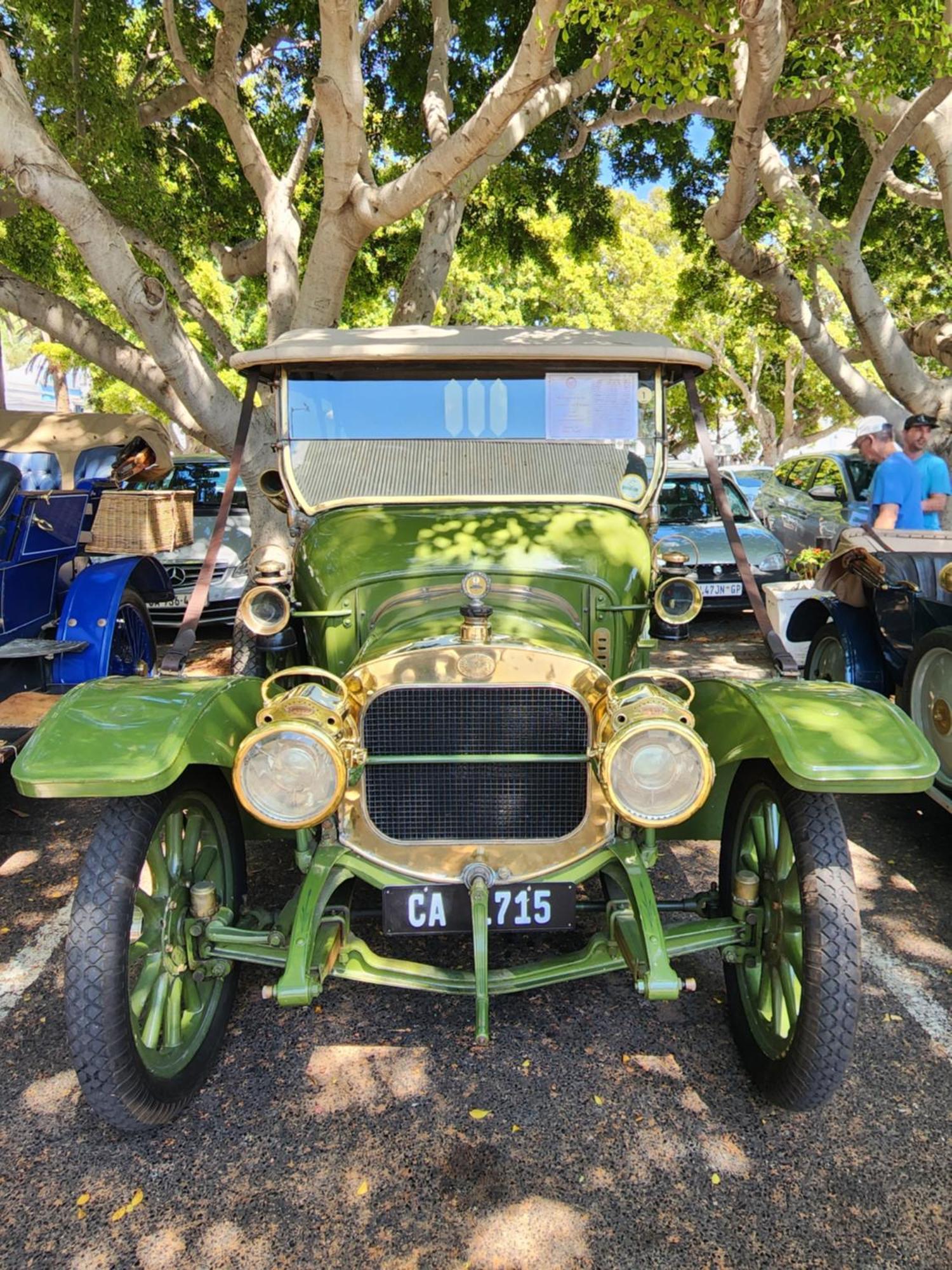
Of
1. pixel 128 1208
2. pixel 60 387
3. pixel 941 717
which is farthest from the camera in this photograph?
pixel 60 387

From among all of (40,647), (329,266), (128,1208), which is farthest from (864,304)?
(128,1208)

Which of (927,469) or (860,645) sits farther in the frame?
(927,469)

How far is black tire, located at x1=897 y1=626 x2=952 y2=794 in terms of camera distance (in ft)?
13.2

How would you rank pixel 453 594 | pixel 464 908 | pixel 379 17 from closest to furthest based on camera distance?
pixel 464 908 < pixel 453 594 < pixel 379 17

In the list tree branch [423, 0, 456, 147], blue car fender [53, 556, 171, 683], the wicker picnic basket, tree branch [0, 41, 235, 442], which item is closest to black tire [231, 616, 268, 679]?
blue car fender [53, 556, 171, 683]

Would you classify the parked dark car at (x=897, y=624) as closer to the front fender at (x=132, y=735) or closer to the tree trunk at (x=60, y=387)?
the front fender at (x=132, y=735)

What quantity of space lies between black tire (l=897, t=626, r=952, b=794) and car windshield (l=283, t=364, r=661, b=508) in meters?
1.73

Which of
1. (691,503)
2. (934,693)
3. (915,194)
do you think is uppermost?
(915,194)

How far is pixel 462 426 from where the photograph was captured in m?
3.56

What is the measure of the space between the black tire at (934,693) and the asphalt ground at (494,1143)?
1.08 meters

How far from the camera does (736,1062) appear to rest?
2.77 meters

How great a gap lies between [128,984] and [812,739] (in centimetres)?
204

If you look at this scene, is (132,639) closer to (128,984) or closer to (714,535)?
(128,984)

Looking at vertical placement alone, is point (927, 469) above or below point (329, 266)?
below
